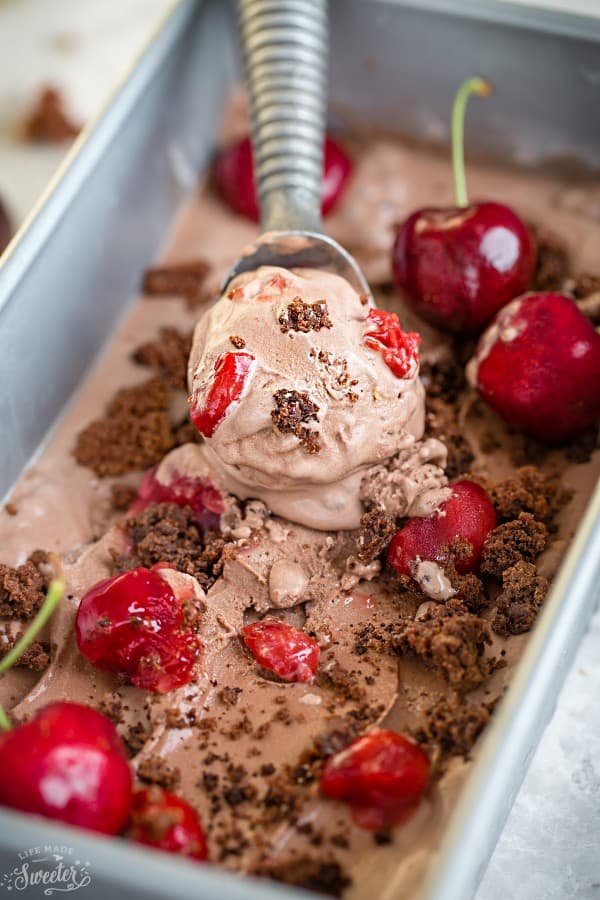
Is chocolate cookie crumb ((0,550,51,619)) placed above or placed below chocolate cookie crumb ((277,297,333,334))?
below

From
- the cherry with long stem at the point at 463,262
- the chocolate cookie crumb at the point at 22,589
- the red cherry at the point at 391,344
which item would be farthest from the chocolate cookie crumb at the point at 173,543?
the cherry with long stem at the point at 463,262

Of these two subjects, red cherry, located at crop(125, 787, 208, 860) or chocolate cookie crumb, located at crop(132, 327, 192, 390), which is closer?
red cherry, located at crop(125, 787, 208, 860)

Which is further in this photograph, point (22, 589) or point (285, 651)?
point (22, 589)

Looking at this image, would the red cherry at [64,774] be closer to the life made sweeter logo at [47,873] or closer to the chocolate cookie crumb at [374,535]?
the life made sweeter logo at [47,873]

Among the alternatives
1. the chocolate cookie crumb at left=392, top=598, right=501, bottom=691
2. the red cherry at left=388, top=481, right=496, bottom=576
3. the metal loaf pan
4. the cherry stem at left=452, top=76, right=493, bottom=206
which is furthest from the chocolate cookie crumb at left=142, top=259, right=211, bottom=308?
the chocolate cookie crumb at left=392, top=598, right=501, bottom=691

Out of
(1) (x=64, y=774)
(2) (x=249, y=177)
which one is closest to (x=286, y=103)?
(2) (x=249, y=177)

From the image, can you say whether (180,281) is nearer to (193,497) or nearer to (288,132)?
(288,132)

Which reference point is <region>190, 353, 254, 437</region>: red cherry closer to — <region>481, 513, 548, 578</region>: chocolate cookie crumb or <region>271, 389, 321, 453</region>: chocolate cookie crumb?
<region>271, 389, 321, 453</region>: chocolate cookie crumb
